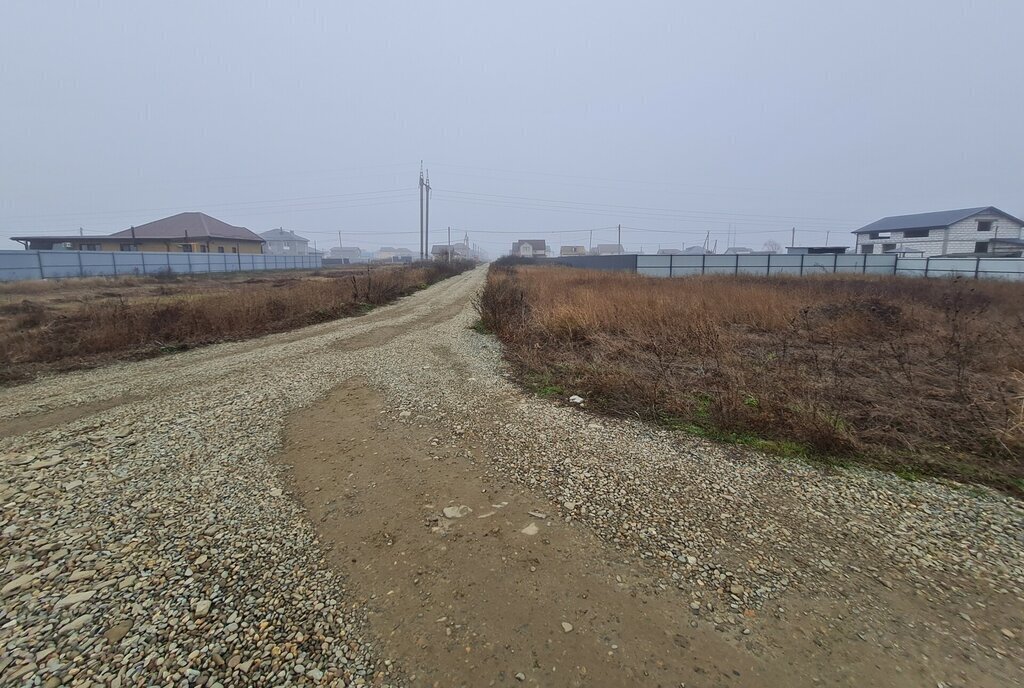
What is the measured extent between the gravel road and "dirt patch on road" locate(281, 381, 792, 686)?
0.02 metres

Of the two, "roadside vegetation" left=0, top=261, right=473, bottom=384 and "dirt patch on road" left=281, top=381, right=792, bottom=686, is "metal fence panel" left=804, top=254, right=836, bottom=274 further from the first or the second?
"dirt patch on road" left=281, top=381, right=792, bottom=686

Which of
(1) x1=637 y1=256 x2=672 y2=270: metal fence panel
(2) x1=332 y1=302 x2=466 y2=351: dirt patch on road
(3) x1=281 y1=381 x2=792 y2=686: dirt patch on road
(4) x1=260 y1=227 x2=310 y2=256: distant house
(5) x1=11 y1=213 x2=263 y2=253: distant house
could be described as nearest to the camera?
(3) x1=281 y1=381 x2=792 y2=686: dirt patch on road

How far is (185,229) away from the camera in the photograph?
50.4m

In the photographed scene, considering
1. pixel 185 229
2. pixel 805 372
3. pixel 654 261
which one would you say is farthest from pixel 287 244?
pixel 805 372

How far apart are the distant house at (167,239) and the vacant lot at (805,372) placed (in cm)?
5264

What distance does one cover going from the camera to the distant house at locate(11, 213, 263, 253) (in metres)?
46.4

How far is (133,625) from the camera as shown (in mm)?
2082

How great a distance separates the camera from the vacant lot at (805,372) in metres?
4.03

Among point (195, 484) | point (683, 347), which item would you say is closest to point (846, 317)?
point (683, 347)

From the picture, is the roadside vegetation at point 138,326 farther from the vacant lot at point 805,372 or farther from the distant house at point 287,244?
the distant house at point 287,244

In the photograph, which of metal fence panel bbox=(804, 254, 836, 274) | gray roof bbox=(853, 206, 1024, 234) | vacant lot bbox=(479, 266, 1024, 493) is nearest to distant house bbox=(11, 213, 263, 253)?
vacant lot bbox=(479, 266, 1024, 493)

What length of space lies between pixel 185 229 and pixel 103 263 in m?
23.6

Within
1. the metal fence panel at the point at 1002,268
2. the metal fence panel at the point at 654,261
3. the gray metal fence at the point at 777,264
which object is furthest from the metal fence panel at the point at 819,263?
the metal fence panel at the point at 654,261

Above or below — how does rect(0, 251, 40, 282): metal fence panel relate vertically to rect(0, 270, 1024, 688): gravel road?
above
